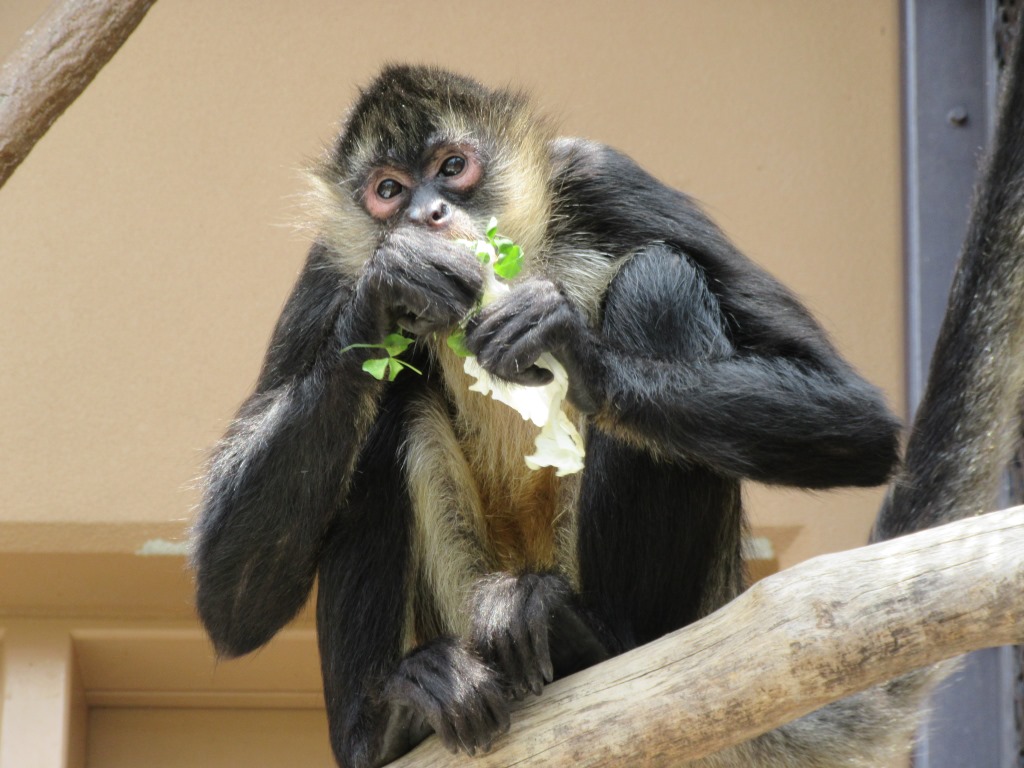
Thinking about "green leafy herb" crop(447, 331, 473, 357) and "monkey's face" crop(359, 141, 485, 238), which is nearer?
"green leafy herb" crop(447, 331, 473, 357)

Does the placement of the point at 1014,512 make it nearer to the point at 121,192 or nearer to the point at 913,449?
the point at 913,449

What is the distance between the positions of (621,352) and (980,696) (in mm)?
2559

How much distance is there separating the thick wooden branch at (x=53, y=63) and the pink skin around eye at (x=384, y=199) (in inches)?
29.5

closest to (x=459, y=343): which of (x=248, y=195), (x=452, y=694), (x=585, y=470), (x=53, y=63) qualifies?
(x=585, y=470)

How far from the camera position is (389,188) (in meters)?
4.41

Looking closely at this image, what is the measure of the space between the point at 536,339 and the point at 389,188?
108 cm

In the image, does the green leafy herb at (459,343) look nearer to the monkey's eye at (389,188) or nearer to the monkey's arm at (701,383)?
the monkey's arm at (701,383)

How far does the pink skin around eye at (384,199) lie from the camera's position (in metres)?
4.37

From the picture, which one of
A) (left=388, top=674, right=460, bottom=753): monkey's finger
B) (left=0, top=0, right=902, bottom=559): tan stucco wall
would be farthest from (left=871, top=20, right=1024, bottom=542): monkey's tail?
(left=0, top=0, right=902, bottom=559): tan stucco wall

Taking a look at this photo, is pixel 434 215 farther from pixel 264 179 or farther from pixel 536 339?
pixel 264 179

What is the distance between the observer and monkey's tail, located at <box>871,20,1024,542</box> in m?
3.88

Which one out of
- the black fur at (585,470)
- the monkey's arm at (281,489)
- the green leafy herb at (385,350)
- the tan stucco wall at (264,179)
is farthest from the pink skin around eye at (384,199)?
the tan stucco wall at (264,179)

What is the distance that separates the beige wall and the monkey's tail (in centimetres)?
161

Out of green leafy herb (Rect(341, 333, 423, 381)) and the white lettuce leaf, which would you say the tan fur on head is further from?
the white lettuce leaf
